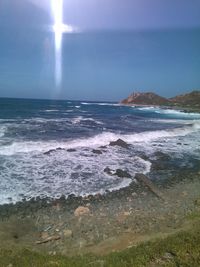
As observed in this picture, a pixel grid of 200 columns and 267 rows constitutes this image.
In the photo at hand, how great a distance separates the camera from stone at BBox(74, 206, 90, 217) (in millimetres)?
13430

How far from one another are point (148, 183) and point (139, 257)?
35.8 feet

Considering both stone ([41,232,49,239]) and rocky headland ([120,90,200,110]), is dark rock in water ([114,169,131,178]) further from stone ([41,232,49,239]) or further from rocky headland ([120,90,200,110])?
rocky headland ([120,90,200,110])

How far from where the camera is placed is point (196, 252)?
7066mm

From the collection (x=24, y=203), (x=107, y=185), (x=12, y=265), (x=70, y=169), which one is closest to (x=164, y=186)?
(x=107, y=185)

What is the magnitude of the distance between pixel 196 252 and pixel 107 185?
1075cm

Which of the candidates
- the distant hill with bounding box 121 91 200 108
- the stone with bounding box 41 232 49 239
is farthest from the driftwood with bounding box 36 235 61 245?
the distant hill with bounding box 121 91 200 108

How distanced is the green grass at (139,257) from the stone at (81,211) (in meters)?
4.92

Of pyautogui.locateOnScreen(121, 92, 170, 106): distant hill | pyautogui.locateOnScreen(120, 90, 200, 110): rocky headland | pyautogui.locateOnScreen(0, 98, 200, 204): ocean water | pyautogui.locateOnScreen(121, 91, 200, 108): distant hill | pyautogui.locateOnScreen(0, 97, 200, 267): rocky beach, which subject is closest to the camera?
pyautogui.locateOnScreen(0, 97, 200, 267): rocky beach

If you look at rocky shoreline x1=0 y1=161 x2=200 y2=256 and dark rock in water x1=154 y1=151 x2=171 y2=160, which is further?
dark rock in water x1=154 y1=151 x2=171 y2=160

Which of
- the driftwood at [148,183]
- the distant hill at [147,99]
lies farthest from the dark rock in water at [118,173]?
the distant hill at [147,99]

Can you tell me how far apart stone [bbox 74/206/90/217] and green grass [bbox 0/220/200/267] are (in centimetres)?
492

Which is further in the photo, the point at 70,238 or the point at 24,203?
the point at 24,203

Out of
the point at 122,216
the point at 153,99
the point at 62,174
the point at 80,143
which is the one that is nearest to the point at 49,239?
the point at 122,216

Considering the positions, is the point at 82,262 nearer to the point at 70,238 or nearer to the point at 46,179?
the point at 70,238
